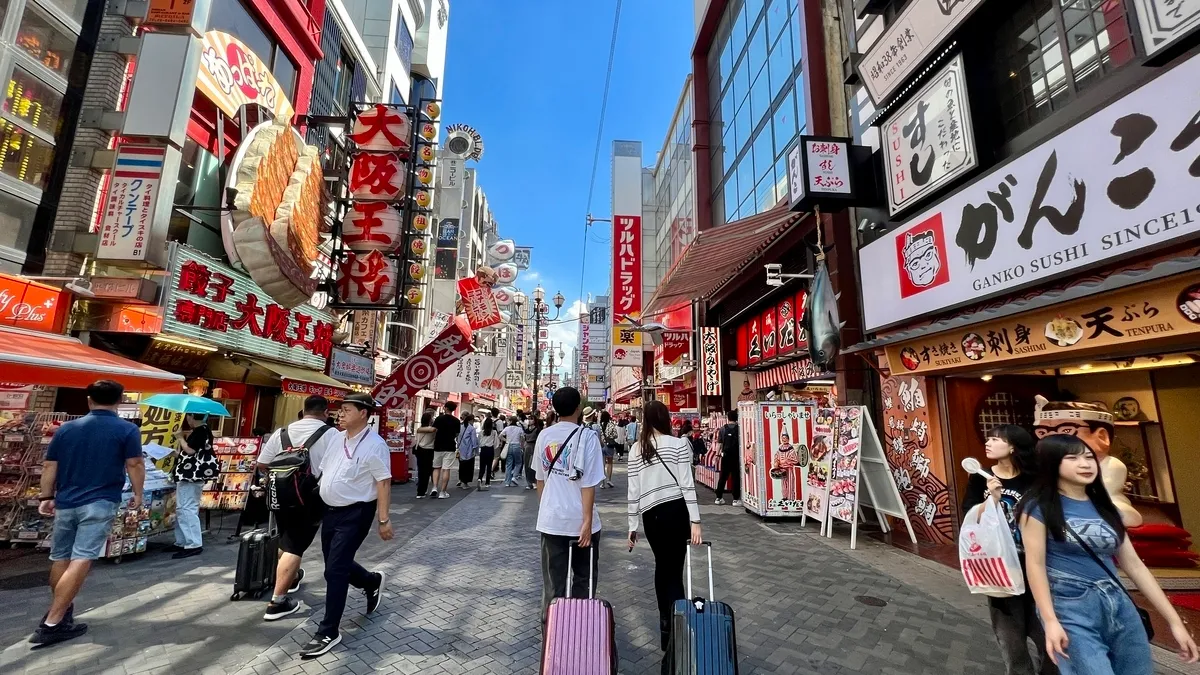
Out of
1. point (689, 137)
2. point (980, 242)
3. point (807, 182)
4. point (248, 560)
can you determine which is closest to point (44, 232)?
point (248, 560)

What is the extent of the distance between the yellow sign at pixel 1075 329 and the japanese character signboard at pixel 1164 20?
205 centimetres

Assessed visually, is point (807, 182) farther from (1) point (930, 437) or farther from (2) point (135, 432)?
(2) point (135, 432)

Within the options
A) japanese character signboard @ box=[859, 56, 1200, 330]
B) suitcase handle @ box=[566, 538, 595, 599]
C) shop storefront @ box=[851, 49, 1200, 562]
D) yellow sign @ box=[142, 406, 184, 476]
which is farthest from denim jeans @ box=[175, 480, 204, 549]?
japanese character signboard @ box=[859, 56, 1200, 330]

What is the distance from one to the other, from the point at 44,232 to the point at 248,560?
8055 mm

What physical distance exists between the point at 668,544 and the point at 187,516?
20.3ft

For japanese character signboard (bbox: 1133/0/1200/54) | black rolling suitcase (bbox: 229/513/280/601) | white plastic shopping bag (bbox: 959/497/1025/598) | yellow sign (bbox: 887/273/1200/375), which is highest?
→ japanese character signboard (bbox: 1133/0/1200/54)

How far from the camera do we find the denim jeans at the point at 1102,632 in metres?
2.16

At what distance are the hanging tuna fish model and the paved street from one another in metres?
3.04

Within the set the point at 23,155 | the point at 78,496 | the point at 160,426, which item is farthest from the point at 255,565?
the point at 23,155

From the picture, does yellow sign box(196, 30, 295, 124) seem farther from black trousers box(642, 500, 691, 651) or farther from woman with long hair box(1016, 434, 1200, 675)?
woman with long hair box(1016, 434, 1200, 675)

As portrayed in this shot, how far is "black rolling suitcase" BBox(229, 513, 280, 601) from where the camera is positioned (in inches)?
177

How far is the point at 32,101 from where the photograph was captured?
814cm

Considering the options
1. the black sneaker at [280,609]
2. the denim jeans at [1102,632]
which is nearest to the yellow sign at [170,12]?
the black sneaker at [280,609]

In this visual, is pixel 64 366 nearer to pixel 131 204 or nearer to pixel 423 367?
pixel 423 367
